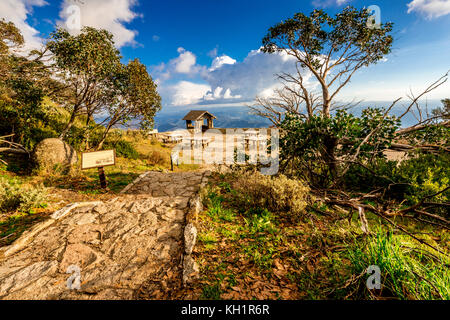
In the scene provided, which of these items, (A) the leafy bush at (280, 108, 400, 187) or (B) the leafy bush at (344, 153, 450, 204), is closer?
(B) the leafy bush at (344, 153, 450, 204)

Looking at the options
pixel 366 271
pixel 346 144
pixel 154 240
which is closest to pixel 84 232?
pixel 154 240

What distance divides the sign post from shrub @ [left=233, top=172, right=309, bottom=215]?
4.99 meters

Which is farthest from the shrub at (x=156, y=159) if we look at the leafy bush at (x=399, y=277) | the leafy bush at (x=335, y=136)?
the leafy bush at (x=399, y=277)

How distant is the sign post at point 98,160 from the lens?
5742 millimetres

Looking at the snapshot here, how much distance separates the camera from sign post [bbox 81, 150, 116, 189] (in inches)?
226

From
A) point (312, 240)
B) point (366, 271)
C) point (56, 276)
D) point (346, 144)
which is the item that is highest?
point (346, 144)

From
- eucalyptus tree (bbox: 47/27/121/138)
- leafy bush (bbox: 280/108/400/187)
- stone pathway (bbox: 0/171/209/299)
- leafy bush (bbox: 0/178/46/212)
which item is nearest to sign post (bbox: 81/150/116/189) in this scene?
leafy bush (bbox: 0/178/46/212)

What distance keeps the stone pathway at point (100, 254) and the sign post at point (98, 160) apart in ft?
5.48

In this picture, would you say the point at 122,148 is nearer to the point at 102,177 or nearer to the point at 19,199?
the point at 102,177

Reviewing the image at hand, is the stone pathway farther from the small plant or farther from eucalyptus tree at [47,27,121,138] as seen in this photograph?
eucalyptus tree at [47,27,121,138]

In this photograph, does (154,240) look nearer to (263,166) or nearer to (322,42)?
(263,166)

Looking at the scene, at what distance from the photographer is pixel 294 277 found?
229 cm

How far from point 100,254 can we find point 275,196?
373 cm

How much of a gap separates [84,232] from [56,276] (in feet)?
3.74
